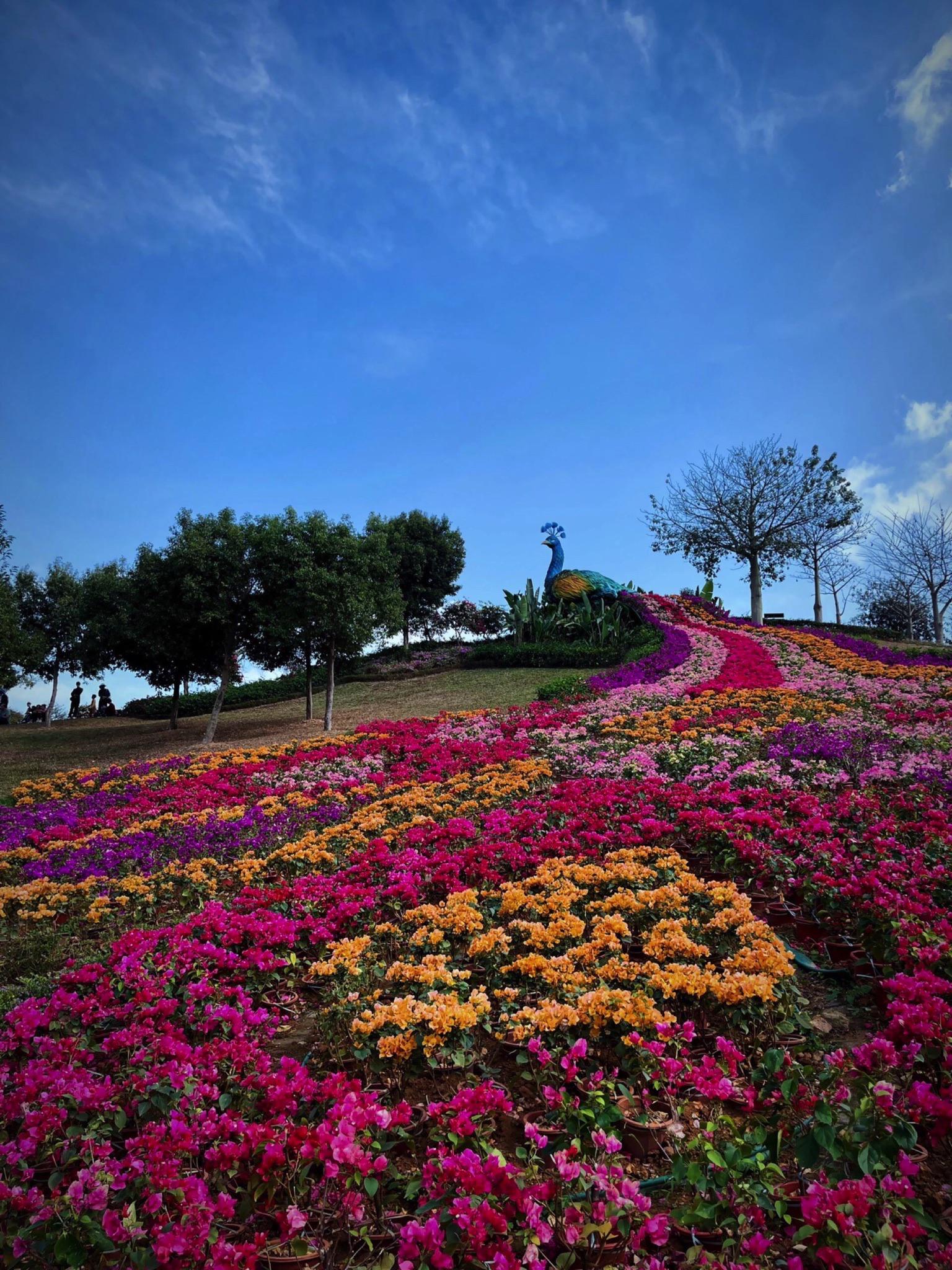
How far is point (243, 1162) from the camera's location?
117 inches

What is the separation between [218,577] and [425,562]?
1033 inches

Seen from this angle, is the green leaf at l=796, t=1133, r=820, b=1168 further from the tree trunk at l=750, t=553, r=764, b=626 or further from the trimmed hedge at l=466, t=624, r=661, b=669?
the tree trunk at l=750, t=553, r=764, b=626

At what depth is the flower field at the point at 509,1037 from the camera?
251 centimetres

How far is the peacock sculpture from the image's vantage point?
116 ft

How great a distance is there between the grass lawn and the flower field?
38.3 feet

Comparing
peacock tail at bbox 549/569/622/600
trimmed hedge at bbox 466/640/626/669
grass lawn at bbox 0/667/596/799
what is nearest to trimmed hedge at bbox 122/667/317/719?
grass lawn at bbox 0/667/596/799

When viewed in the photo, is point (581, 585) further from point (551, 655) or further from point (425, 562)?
point (425, 562)

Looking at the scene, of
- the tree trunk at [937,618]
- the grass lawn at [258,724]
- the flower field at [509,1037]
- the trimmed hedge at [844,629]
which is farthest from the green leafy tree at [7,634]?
the tree trunk at [937,618]

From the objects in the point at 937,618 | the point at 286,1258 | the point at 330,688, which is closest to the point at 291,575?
the point at 330,688

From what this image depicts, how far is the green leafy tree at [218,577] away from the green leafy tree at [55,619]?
14747mm

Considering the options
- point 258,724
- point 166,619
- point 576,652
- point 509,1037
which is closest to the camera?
point 509,1037

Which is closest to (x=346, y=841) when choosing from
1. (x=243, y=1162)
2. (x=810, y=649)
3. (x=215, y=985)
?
(x=215, y=985)

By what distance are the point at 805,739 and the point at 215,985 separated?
26.5 ft

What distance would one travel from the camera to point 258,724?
23375 mm
